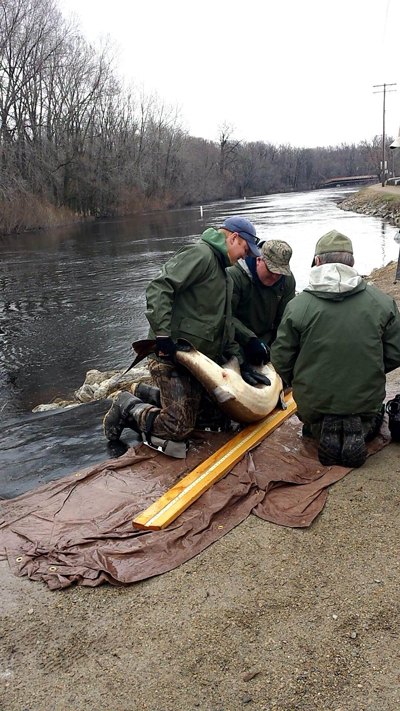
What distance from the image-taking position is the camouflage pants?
4547 mm

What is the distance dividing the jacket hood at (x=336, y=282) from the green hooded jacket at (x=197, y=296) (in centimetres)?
102

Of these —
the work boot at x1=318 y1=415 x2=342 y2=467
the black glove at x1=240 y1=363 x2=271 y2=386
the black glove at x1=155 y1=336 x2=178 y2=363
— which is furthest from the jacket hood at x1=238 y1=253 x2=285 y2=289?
the work boot at x1=318 y1=415 x2=342 y2=467

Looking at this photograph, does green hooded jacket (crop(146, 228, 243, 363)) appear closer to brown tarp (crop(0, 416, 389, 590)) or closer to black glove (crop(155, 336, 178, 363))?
black glove (crop(155, 336, 178, 363))

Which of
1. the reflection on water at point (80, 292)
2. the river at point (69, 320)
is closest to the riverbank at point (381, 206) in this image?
the reflection on water at point (80, 292)

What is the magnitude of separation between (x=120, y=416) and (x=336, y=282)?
226 cm

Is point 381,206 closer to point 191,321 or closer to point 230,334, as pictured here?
point 230,334

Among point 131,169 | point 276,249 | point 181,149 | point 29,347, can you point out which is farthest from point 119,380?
point 181,149

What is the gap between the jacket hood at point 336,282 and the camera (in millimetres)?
3662

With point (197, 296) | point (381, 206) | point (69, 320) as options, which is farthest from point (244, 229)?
point (381, 206)

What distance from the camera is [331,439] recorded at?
3941 millimetres

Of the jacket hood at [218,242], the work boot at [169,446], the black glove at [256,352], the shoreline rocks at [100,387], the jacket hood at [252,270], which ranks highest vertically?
the jacket hood at [218,242]

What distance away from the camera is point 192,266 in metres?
4.36

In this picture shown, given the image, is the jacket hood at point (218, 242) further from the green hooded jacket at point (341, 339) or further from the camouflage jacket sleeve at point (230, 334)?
the green hooded jacket at point (341, 339)

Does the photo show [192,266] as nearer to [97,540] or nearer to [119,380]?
[97,540]
